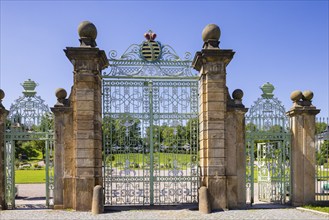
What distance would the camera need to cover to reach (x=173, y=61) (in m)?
11.0

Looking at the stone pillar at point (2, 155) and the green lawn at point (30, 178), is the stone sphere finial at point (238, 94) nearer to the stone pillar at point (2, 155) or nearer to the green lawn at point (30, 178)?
the stone pillar at point (2, 155)

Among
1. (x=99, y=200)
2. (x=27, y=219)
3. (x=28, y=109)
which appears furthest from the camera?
(x=28, y=109)

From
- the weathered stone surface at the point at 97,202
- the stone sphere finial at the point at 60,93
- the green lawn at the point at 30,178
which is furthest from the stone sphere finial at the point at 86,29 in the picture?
the green lawn at the point at 30,178

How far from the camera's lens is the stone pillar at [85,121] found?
10.0 m

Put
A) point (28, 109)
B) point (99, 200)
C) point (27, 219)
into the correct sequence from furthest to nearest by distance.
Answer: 1. point (28, 109)
2. point (99, 200)
3. point (27, 219)

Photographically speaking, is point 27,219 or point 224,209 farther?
point 224,209

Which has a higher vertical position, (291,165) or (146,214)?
(291,165)

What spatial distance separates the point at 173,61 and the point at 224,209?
488 cm

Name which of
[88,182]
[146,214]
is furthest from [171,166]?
[88,182]

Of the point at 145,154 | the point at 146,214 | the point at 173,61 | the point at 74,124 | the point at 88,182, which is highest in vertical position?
the point at 173,61

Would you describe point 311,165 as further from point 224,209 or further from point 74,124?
point 74,124

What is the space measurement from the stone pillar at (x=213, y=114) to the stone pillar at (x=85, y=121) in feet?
10.6

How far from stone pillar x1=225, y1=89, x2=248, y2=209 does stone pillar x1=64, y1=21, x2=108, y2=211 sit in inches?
156

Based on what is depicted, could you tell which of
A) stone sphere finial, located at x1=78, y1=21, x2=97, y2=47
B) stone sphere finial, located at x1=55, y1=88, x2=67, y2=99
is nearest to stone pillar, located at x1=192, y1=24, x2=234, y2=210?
stone sphere finial, located at x1=78, y1=21, x2=97, y2=47
